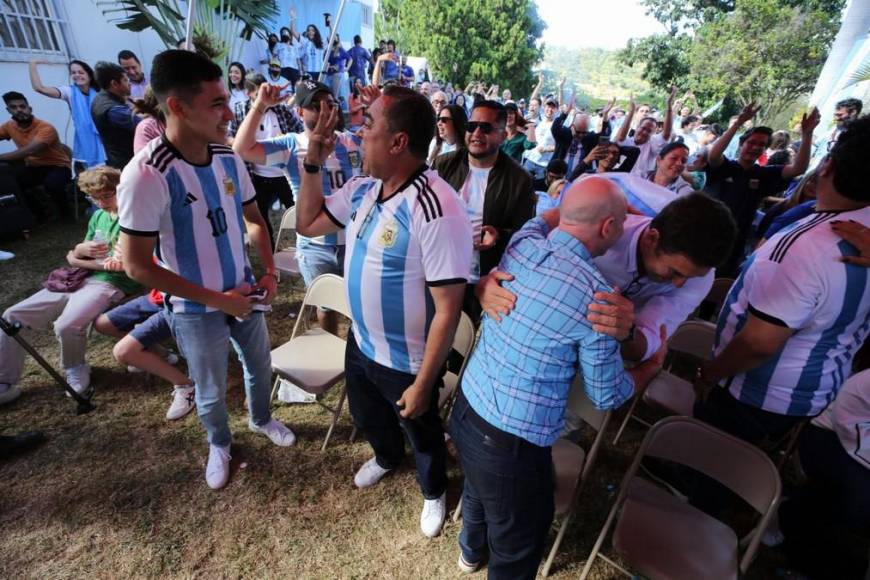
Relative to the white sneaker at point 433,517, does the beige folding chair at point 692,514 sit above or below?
above

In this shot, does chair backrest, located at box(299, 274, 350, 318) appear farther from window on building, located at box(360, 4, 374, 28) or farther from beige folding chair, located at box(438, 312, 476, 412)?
window on building, located at box(360, 4, 374, 28)

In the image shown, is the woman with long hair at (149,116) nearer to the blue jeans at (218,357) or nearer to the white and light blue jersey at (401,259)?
the blue jeans at (218,357)

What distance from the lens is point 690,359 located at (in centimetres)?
422

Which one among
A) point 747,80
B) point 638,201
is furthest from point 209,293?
point 747,80

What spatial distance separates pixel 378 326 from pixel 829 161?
208 cm

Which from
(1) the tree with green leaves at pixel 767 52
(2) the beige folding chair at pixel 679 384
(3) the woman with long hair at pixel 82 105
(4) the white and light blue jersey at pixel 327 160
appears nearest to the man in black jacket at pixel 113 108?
(3) the woman with long hair at pixel 82 105

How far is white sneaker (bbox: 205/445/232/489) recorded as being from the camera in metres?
2.52

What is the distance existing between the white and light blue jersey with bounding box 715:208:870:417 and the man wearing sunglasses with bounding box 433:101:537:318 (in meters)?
1.40

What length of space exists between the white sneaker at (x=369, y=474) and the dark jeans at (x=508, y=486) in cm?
103

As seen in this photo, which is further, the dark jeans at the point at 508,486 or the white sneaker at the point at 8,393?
the white sneaker at the point at 8,393

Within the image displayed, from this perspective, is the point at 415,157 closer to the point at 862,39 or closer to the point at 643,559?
the point at 643,559

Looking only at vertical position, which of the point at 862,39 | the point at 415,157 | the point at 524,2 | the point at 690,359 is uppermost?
the point at 524,2

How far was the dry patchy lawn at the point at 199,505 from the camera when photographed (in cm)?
218

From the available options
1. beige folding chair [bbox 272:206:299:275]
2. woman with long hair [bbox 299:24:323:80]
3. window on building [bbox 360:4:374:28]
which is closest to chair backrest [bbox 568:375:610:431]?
beige folding chair [bbox 272:206:299:275]
